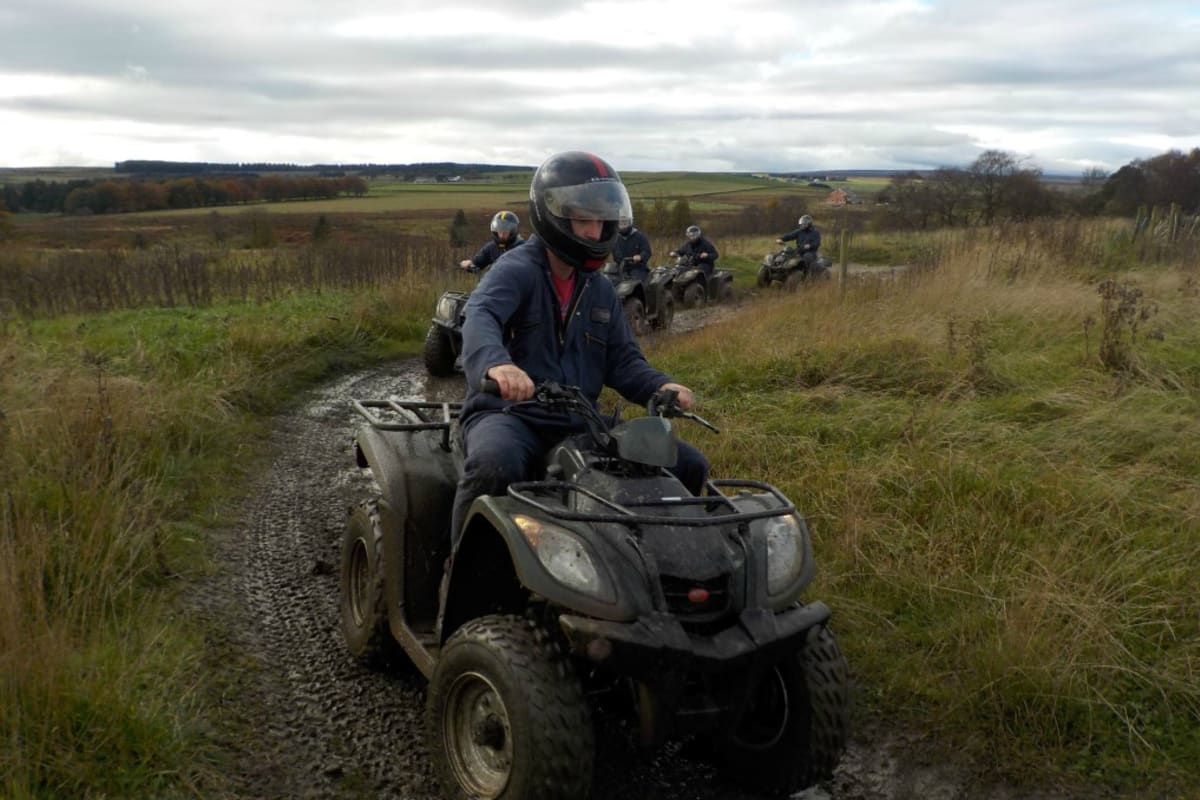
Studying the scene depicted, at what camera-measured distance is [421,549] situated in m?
3.63

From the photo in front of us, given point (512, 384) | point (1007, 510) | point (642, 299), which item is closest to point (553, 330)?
point (512, 384)

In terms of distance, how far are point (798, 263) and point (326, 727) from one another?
1676cm

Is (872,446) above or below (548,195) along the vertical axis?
below

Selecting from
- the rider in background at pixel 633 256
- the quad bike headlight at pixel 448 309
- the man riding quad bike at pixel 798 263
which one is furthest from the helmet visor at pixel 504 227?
the man riding quad bike at pixel 798 263

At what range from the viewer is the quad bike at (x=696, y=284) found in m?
16.9

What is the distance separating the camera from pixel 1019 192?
2861 cm

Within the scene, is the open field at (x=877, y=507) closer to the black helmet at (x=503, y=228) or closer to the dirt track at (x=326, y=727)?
the dirt track at (x=326, y=727)

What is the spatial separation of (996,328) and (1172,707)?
597 cm

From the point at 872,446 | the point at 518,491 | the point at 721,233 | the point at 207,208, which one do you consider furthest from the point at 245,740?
the point at 207,208

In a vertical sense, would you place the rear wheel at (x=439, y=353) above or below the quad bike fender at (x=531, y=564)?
below

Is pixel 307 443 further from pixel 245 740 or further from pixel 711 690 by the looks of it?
pixel 711 690

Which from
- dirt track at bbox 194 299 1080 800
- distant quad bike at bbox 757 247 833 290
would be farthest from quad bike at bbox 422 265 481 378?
distant quad bike at bbox 757 247 833 290

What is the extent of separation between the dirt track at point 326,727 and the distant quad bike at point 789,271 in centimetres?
1477

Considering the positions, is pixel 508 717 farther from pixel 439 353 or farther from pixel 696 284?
pixel 696 284
